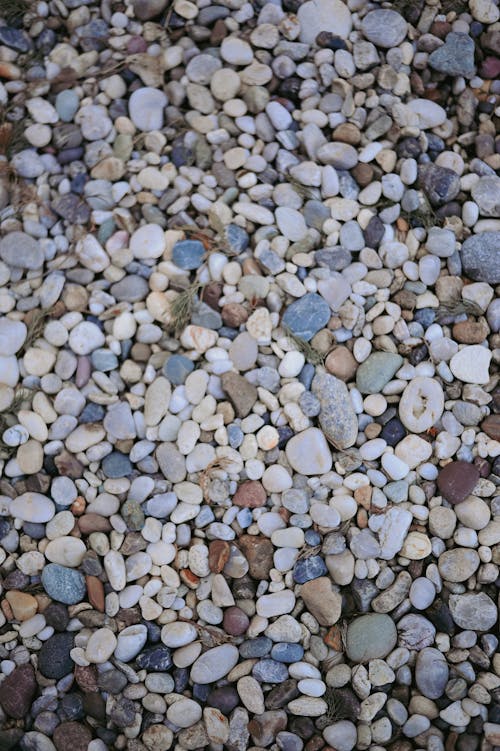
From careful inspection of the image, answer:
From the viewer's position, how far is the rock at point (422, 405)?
5.79ft

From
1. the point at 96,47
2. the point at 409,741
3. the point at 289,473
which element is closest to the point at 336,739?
the point at 409,741

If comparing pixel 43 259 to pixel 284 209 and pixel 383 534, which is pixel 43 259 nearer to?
pixel 284 209

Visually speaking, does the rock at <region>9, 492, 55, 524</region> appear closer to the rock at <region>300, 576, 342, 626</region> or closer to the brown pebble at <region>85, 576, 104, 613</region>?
the brown pebble at <region>85, 576, 104, 613</region>

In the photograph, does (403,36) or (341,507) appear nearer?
(341,507)

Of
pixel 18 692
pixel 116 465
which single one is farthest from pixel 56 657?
pixel 116 465

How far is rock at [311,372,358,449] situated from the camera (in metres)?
1.76

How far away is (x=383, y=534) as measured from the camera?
67.2 inches

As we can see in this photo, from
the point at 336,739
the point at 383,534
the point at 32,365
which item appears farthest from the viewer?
the point at 32,365

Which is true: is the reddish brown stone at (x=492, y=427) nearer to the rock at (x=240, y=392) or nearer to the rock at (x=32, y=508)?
the rock at (x=240, y=392)

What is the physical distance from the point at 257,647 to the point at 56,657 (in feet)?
1.59

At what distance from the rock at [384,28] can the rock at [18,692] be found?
1.95 meters

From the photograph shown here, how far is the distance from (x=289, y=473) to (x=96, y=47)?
141 cm

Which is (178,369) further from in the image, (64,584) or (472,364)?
(472,364)

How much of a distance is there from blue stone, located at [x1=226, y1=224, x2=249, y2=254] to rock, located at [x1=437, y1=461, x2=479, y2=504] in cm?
80
